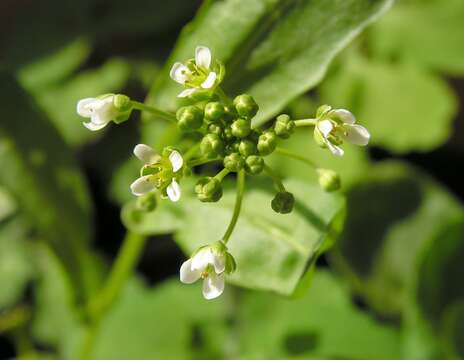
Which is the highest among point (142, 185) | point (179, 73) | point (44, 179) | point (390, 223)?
point (179, 73)

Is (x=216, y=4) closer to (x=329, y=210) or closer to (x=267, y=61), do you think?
(x=267, y=61)

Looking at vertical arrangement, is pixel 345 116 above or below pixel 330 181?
above

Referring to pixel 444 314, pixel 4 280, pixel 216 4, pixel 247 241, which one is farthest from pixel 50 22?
pixel 444 314

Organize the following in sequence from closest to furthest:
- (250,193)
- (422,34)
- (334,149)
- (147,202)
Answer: (334,149) < (147,202) < (250,193) < (422,34)

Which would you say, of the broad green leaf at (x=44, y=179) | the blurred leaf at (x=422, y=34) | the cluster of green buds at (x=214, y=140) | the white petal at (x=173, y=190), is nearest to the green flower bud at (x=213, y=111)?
the cluster of green buds at (x=214, y=140)

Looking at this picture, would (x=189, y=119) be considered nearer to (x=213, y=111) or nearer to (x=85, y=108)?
(x=213, y=111)

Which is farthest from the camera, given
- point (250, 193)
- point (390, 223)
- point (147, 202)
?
point (390, 223)

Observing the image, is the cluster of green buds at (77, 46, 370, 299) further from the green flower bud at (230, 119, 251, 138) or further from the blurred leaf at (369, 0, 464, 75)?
the blurred leaf at (369, 0, 464, 75)

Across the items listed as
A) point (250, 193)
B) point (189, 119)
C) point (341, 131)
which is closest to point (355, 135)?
point (341, 131)
